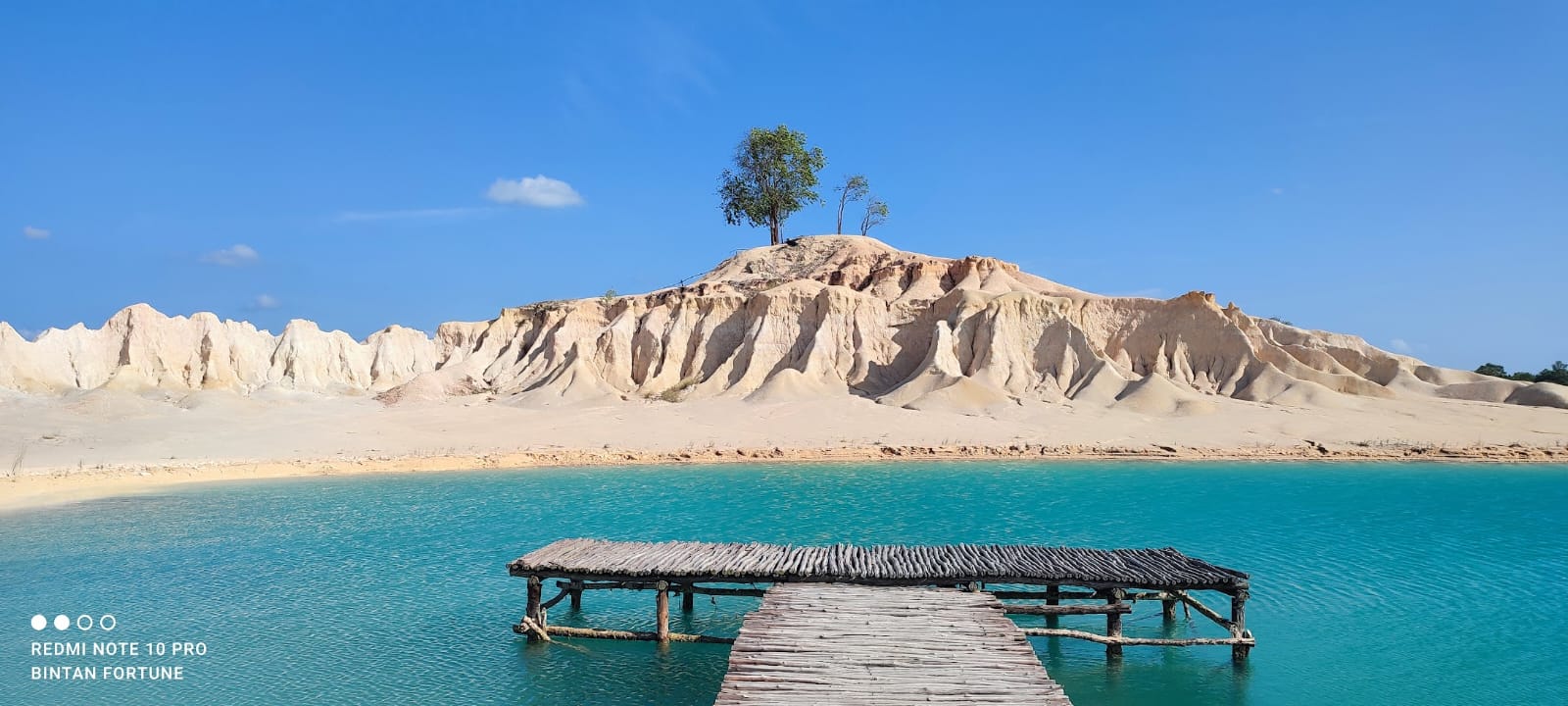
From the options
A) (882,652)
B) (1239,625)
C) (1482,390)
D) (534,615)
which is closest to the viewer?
(882,652)

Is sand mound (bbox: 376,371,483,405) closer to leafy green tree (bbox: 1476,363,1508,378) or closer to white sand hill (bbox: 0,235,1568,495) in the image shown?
white sand hill (bbox: 0,235,1568,495)

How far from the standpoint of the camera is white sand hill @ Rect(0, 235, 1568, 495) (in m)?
37.3

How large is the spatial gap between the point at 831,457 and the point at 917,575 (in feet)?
75.7

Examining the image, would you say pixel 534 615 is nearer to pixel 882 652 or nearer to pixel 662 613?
pixel 662 613

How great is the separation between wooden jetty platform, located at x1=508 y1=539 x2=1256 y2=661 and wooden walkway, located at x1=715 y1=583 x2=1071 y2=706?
0.63 metres

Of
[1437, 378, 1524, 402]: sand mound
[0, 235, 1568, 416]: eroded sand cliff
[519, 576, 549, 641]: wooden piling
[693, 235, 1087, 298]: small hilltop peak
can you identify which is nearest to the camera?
[519, 576, 549, 641]: wooden piling

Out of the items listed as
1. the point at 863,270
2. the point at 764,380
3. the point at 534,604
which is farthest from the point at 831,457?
the point at 863,270

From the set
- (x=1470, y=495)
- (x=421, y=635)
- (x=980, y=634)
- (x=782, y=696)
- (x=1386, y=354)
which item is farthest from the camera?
(x=1386, y=354)

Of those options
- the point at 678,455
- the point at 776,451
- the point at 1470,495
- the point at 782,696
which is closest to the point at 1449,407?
the point at 1470,495

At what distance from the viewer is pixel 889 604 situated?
416 inches

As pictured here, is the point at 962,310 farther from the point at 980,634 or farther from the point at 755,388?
the point at 980,634

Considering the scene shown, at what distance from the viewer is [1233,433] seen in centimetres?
3775

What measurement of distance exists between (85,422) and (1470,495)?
44385 millimetres

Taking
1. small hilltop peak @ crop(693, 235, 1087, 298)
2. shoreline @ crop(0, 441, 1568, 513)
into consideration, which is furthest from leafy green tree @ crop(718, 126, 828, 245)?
shoreline @ crop(0, 441, 1568, 513)
